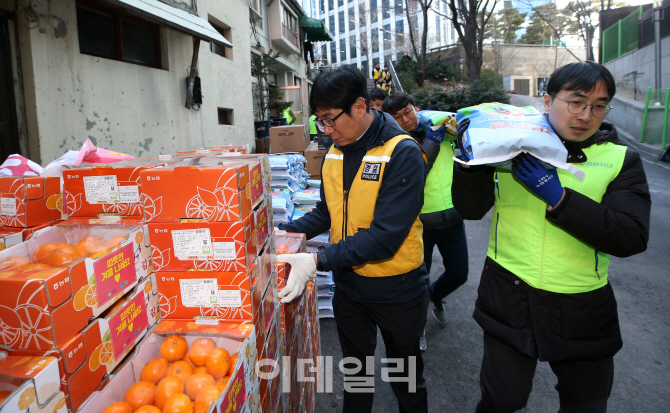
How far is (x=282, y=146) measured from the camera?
23.8 ft

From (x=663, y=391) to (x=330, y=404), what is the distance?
2387mm

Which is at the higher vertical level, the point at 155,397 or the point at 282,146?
the point at 282,146

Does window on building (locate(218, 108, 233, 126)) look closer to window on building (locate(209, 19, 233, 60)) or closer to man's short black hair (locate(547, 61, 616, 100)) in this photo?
window on building (locate(209, 19, 233, 60))

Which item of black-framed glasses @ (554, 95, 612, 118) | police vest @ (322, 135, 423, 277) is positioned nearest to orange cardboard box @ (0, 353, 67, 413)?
police vest @ (322, 135, 423, 277)

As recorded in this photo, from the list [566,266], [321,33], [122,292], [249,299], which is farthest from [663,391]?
[321,33]

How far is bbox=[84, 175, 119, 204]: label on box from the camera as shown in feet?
4.88

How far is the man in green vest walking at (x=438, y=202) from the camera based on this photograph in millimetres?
3168

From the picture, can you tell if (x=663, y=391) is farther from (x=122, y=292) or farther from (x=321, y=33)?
(x=321, y=33)

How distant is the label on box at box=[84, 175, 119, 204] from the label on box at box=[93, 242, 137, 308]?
0.99 ft

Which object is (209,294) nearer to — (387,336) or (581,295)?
(387,336)

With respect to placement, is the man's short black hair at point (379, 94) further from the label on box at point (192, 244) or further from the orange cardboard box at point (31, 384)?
the orange cardboard box at point (31, 384)

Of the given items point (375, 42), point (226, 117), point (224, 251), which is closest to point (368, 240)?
point (224, 251)

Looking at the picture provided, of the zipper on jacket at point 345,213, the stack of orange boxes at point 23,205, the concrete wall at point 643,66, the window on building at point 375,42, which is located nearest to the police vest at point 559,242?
the zipper on jacket at point 345,213

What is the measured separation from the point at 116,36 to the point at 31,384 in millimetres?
6001
